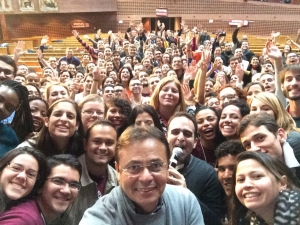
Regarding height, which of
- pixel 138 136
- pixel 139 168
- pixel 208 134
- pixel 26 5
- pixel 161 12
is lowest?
pixel 208 134

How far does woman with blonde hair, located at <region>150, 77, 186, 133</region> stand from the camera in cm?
350

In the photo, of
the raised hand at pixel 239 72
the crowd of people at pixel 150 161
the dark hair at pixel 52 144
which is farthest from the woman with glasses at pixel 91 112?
the raised hand at pixel 239 72

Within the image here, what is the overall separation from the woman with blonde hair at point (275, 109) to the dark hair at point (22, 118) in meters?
2.01

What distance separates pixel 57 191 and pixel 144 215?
823 millimetres

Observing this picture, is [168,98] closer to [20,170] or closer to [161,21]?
[20,170]

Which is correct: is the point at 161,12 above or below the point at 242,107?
above

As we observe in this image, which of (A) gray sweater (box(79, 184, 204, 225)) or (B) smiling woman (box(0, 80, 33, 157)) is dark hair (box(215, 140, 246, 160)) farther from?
(B) smiling woman (box(0, 80, 33, 157))

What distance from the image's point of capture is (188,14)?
20.1 meters

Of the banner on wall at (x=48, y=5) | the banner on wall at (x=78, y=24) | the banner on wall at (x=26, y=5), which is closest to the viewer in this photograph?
the banner on wall at (x=26, y=5)

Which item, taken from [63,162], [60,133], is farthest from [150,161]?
[60,133]

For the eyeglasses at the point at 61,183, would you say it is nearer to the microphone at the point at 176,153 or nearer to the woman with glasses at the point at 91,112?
the microphone at the point at 176,153

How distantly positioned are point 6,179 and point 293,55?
4763 mm

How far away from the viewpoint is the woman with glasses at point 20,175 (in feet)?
6.62

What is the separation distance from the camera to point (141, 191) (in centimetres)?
148
